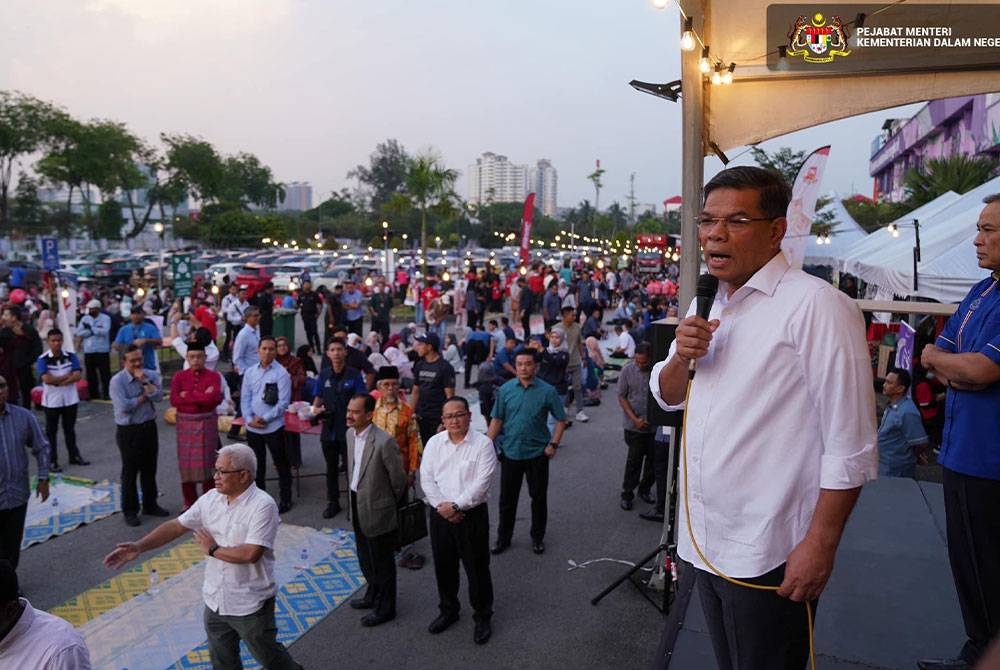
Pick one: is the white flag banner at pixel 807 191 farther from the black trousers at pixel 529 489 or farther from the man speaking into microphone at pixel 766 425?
the man speaking into microphone at pixel 766 425

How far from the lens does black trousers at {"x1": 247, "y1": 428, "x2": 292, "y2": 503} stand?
7.07 m

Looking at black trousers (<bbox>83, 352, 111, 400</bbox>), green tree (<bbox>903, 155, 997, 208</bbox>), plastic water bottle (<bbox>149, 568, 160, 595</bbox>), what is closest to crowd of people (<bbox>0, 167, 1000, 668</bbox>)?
plastic water bottle (<bbox>149, 568, 160, 595</bbox>)

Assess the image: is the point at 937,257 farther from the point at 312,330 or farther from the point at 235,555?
the point at 312,330

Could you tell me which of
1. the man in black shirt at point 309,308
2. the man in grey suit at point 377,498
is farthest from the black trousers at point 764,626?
the man in black shirt at point 309,308

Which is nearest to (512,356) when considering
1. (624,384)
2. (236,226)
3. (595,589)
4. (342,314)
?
(624,384)

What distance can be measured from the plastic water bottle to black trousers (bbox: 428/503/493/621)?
246 cm

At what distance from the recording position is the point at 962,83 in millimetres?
4742

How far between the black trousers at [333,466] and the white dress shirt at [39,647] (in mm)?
4616

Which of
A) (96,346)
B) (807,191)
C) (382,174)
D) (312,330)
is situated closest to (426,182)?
(312,330)

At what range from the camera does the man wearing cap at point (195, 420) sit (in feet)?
21.8

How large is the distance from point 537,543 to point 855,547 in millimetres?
2771

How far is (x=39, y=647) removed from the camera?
2363 mm

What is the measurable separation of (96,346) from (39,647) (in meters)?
10.5

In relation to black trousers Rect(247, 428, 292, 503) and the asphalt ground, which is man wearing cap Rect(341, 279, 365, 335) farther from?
black trousers Rect(247, 428, 292, 503)
